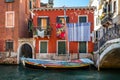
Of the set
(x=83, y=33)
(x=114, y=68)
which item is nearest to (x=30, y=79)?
(x=114, y=68)

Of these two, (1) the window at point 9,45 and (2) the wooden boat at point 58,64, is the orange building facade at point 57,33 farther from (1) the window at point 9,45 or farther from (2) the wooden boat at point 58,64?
(2) the wooden boat at point 58,64

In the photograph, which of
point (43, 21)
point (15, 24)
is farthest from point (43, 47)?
point (15, 24)

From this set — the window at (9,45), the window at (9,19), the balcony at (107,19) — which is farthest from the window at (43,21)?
the balcony at (107,19)

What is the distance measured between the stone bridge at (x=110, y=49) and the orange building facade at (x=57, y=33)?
15.0 feet

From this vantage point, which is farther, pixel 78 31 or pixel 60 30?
pixel 60 30

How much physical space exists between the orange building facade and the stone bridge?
4583 millimetres

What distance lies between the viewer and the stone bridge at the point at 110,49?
49.0 feet

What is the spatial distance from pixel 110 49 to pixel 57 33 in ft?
29.6

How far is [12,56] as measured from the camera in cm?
2508

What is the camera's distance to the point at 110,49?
640 inches

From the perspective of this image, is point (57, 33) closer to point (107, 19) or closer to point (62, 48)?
point (62, 48)

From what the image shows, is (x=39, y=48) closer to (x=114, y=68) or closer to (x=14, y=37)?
(x=14, y=37)

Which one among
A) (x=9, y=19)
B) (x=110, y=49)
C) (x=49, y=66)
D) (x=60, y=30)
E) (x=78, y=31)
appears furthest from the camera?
(x=9, y=19)

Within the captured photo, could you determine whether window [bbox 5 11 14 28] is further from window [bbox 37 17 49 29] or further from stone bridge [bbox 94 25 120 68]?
stone bridge [bbox 94 25 120 68]
